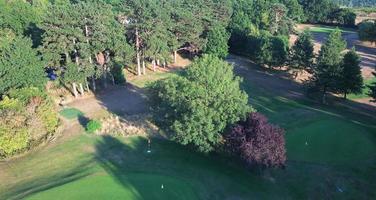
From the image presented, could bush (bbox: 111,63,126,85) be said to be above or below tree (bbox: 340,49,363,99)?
below

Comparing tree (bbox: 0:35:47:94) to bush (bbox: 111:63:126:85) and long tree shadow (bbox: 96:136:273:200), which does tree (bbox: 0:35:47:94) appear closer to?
bush (bbox: 111:63:126:85)

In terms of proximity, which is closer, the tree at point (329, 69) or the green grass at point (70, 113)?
the green grass at point (70, 113)

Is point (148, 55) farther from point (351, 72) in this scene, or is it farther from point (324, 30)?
point (324, 30)

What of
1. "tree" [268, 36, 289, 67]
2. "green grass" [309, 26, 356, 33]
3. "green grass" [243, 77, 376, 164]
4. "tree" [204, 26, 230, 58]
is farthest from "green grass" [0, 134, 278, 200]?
"green grass" [309, 26, 356, 33]

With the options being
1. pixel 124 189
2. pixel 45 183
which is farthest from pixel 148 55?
pixel 124 189

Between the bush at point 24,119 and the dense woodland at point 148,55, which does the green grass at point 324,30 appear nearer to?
the dense woodland at point 148,55

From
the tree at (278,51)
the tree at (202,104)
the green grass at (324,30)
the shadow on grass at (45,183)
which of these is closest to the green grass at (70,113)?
the tree at (202,104)
